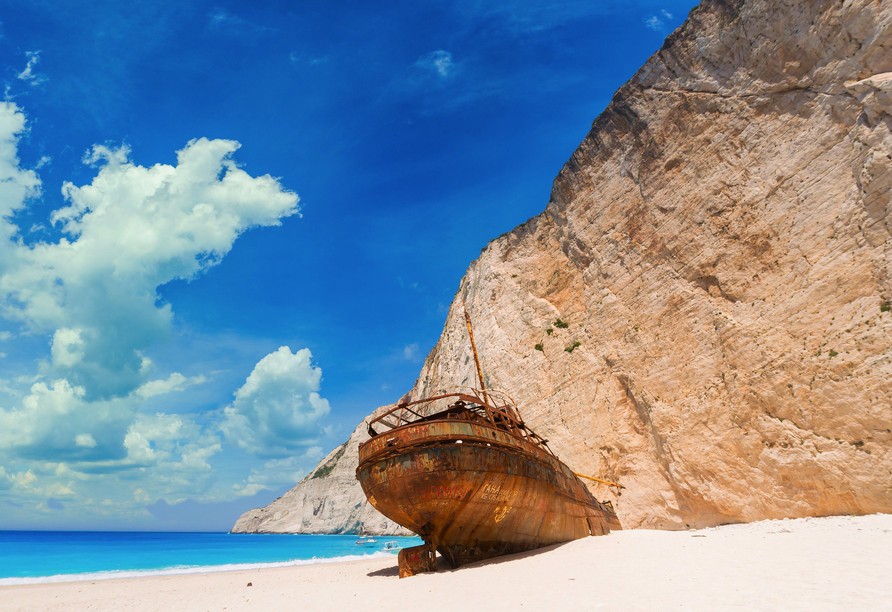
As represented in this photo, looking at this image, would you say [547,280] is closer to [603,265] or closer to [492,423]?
[603,265]

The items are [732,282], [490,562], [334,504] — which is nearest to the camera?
[490,562]

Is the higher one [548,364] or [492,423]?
[548,364]

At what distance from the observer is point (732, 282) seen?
20828 mm

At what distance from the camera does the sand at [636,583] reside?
20.9 ft

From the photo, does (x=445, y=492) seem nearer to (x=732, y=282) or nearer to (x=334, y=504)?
(x=732, y=282)

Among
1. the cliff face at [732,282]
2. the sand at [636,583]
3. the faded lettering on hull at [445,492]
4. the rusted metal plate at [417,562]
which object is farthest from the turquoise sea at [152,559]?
the faded lettering on hull at [445,492]

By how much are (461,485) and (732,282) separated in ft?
58.5

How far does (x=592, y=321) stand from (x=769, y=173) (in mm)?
12104

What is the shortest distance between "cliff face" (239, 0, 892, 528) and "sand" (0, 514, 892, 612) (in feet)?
11.1

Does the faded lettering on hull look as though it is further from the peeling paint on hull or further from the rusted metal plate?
the rusted metal plate

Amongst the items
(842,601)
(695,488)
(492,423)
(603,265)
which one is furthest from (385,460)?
(603,265)

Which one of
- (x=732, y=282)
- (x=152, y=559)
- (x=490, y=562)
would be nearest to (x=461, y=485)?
(x=490, y=562)

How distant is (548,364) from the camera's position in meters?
29.7

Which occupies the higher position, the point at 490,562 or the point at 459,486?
the point at 459,486
